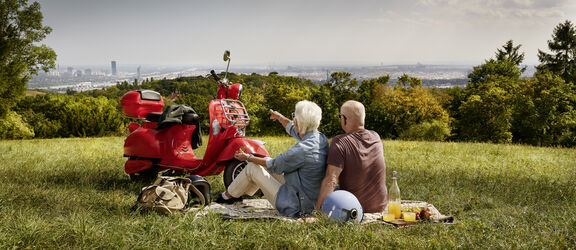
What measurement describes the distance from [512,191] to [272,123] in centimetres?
2519

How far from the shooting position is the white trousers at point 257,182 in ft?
14.5

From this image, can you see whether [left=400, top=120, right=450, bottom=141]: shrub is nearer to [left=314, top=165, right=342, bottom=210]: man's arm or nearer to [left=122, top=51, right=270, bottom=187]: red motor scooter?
[left=122, top=51, right=270, bottom=187]: red motor scooter

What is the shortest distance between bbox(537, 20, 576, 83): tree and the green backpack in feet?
143

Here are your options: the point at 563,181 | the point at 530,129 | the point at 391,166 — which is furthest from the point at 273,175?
the point at 530,129

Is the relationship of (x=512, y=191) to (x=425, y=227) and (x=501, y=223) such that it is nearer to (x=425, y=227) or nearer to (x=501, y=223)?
(x=501, y=223)

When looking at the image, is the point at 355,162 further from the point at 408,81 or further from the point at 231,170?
the point at 408,81

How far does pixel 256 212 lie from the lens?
4.56 metres

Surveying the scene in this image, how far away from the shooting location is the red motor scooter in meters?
5.62

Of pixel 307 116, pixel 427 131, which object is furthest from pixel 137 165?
pixel 427 131

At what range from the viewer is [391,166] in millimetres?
8297

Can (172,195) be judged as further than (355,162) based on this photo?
Yes

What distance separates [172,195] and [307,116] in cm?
154

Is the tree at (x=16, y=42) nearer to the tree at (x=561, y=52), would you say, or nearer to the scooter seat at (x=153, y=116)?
the scooter seat at (x=153, y=116)

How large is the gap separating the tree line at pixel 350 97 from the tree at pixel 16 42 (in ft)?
0.19
